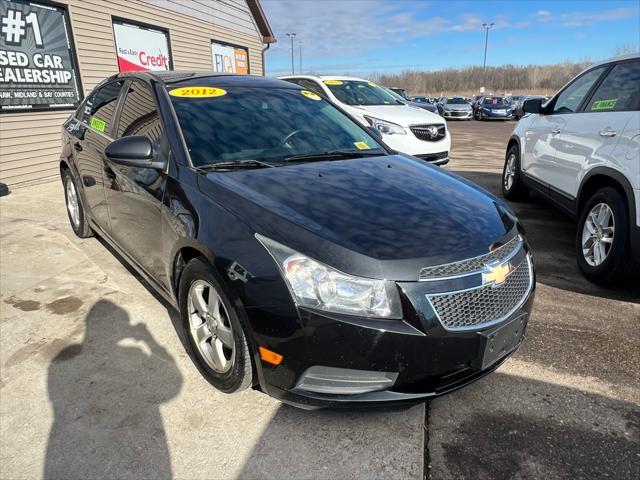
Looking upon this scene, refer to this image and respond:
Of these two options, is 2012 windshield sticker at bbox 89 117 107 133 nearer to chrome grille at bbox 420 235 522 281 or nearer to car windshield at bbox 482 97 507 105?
chrome grille at bbox 420 235 522 281

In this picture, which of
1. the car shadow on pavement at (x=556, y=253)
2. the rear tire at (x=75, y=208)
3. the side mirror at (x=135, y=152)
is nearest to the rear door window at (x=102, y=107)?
the rear tire at (x=75, y=208)

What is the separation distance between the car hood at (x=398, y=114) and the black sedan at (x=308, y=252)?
4472mm

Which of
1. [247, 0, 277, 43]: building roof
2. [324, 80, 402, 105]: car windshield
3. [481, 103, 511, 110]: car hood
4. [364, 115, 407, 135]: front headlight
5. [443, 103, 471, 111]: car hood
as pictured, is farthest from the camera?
[443, 103, 471, 111]: car hood

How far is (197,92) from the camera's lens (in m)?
3.04

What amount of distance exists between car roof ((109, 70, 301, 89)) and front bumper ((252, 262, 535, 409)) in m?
2.03

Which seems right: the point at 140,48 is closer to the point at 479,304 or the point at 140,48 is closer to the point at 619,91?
the point at 619,91

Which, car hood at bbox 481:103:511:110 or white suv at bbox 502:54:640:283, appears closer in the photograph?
white suv at bbox 502:54:640:283

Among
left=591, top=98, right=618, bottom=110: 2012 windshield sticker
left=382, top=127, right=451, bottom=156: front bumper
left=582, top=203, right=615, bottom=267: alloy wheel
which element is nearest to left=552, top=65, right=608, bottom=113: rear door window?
left=591, top=98, right=618, bottom=110: 2012 windshield sticker

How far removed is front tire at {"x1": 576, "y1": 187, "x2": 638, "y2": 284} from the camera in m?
3.41

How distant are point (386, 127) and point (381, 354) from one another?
6.03 meters

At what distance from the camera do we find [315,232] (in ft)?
6.44

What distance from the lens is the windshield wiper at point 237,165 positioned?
2.53 m

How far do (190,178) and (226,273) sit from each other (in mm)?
678

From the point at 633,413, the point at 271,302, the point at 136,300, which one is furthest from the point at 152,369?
the point at 633,413
